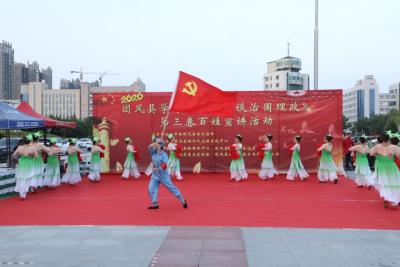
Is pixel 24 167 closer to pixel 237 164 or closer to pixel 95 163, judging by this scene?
pixel 95 163

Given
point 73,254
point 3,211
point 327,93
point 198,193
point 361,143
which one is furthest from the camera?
point 327,93

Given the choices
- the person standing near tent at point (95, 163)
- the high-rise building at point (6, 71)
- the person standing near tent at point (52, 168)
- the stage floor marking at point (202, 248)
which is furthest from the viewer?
the high-rise building at point (6, 71)

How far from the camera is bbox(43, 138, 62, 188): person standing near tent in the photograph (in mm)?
12602

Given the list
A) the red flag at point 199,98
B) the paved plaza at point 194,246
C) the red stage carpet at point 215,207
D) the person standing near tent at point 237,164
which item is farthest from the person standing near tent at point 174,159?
the paved plaza at point 194,246

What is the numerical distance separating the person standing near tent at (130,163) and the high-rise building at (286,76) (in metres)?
72.2

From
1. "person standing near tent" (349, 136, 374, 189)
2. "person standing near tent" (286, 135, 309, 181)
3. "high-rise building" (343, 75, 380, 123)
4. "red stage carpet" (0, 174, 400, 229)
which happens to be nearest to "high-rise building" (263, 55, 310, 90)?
"high-rise building" (343, 75, 380, 123)

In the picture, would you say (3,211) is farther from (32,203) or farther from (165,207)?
(165,207)

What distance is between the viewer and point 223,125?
17.0 metres

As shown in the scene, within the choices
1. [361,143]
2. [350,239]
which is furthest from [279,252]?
[361,143]

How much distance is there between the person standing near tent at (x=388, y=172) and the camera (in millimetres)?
9062

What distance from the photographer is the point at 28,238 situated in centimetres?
636

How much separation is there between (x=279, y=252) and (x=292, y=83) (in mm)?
85363

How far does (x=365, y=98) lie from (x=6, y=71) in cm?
7796

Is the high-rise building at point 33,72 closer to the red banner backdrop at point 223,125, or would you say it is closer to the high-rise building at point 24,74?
the high-rise building at point 24,74
